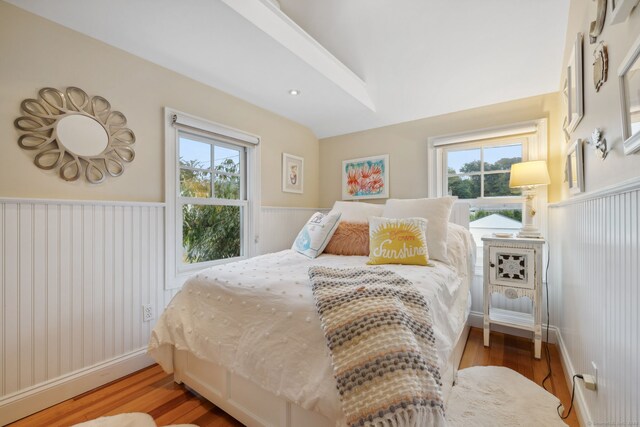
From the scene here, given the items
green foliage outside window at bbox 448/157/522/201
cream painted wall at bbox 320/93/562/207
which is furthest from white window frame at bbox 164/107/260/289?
green foliage outside window at bbox 448/157/522/201

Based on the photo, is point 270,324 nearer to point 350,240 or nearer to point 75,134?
point 350,240

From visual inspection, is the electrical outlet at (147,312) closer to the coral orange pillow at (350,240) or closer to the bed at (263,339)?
the bed at (263,339)

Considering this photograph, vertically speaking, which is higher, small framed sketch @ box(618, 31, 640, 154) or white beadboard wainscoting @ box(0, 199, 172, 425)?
small framed sketch @ box(618, 31, 640, 154)

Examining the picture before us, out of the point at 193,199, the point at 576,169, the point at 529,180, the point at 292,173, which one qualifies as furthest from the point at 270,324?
the point at 292,173

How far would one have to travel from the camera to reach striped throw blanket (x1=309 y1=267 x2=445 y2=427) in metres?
0.76

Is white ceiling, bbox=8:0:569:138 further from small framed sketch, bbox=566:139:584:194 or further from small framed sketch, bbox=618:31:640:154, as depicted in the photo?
small framed sketch, bbox=618:31:640:154

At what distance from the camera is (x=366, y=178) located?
3.19 metres

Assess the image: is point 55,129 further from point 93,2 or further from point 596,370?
point 596,370

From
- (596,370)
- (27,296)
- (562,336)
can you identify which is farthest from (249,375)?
(562,336)

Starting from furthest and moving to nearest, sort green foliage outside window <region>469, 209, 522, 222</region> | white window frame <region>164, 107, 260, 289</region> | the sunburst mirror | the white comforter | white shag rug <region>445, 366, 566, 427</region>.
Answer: green foliage outside window <region>469, 209, 522, 222</region> → white window frame <region>164, 107, 260, 289</region> → the sunburst mirror → white shag rug <region>445, 366, 566, 427</region> → the white comforter

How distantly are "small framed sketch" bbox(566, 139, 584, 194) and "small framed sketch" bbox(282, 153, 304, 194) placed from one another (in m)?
2.41

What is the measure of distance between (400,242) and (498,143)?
5.04 feet

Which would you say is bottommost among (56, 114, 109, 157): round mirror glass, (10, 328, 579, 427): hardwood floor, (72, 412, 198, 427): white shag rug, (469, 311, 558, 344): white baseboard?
(10, 328, 579, 427): hardwood floor

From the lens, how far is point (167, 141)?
207 cm
